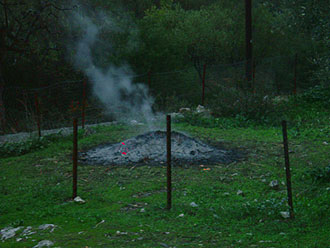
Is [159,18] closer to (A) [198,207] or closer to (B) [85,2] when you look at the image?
(B) [85,2]

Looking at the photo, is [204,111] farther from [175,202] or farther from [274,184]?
[175,202]

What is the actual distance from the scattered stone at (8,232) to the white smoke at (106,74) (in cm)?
974

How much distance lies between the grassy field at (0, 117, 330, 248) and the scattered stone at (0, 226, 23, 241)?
0.08 metres

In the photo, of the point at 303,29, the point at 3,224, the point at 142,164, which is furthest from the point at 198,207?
Answer: the point at 303,29

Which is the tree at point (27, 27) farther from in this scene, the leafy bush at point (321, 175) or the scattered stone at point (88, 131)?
the leafy bush at point (321, 175)

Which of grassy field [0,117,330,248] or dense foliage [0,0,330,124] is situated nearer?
grassy field [0,117,330,248]

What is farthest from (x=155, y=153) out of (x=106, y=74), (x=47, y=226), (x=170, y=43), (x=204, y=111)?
(x=170, y=43)

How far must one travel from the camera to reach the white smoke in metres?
16.2

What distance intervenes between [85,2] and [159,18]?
258 inches

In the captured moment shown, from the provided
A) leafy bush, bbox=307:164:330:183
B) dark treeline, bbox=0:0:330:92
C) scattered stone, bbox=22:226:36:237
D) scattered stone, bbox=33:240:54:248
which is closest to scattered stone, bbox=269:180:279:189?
leafy bush, bbox=307:164:330:183

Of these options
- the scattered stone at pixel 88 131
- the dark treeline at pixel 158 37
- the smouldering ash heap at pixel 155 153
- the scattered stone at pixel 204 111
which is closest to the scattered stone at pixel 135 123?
the scattered stone at pixel 88 131

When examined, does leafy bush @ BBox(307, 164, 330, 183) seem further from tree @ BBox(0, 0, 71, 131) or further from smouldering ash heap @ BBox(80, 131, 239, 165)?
tree @ BBox(0, 0, 71, 131)

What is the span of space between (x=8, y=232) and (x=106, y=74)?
44.4 feet

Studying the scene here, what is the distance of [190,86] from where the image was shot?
1802 cm
